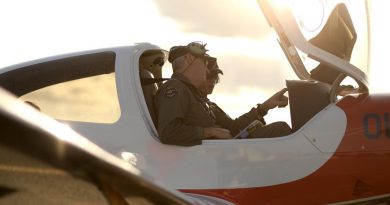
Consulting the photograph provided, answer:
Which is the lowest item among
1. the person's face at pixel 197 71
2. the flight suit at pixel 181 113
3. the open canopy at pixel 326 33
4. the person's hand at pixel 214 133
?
the person's hand at pixel 214 133

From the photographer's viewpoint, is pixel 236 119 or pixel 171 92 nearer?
pixel 171 92

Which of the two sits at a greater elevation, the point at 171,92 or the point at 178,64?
the point at 178,64

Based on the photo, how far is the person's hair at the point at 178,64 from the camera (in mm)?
5121

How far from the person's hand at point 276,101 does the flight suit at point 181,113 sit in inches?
21.7

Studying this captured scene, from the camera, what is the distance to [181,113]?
4727 millimetres

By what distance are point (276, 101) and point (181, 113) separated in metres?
1.01

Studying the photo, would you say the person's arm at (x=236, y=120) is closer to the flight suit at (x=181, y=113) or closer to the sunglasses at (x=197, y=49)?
the flight suit at (x=181, y=113)

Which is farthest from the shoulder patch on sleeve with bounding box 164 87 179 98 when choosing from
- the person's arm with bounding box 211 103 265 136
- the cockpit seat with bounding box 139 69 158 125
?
the person's arm with bounding box 211 103 265 136

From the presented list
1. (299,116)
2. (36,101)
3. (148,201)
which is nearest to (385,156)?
(299,116)

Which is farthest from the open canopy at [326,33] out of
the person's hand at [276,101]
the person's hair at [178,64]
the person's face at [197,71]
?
the person's hair at [178,64]

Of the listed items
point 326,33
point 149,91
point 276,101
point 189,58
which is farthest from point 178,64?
point 326,33

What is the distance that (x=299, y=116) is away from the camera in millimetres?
4859

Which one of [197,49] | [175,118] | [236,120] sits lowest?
[236,120]

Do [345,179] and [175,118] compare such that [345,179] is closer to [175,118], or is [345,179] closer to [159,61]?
[175,118]
